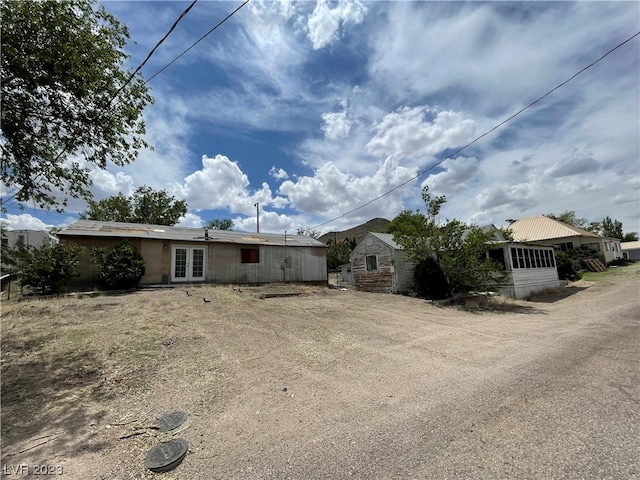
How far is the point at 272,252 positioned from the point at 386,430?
48.9 feet

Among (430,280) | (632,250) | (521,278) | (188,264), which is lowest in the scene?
(521,278)

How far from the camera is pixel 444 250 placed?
13930 millimetres

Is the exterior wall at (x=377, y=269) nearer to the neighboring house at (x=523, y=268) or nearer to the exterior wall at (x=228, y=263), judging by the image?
the exterior wall at (x=228, y=263)

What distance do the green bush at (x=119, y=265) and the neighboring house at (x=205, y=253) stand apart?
2.96 ft

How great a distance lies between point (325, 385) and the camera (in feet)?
14.1

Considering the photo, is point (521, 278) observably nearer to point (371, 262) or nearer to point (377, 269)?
point (377, 269)

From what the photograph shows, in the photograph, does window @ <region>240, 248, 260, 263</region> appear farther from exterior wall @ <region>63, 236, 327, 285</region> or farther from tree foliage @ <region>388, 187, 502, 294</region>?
tree foliage @ <region>388, 187, 502, 294</region>

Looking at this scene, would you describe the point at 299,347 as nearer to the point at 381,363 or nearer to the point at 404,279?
the point at 381,363

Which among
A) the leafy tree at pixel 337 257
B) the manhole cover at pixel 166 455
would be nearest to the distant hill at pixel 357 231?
the leafy tree at pixel 337 257

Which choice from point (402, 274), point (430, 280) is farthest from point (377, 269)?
point (430, 280)

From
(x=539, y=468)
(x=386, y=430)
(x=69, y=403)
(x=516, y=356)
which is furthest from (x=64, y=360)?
(x=516, y=356)

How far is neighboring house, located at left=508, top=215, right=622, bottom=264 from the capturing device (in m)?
29.0

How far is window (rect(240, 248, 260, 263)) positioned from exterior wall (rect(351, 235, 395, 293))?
6121mm

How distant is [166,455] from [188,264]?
13193 millimetres
